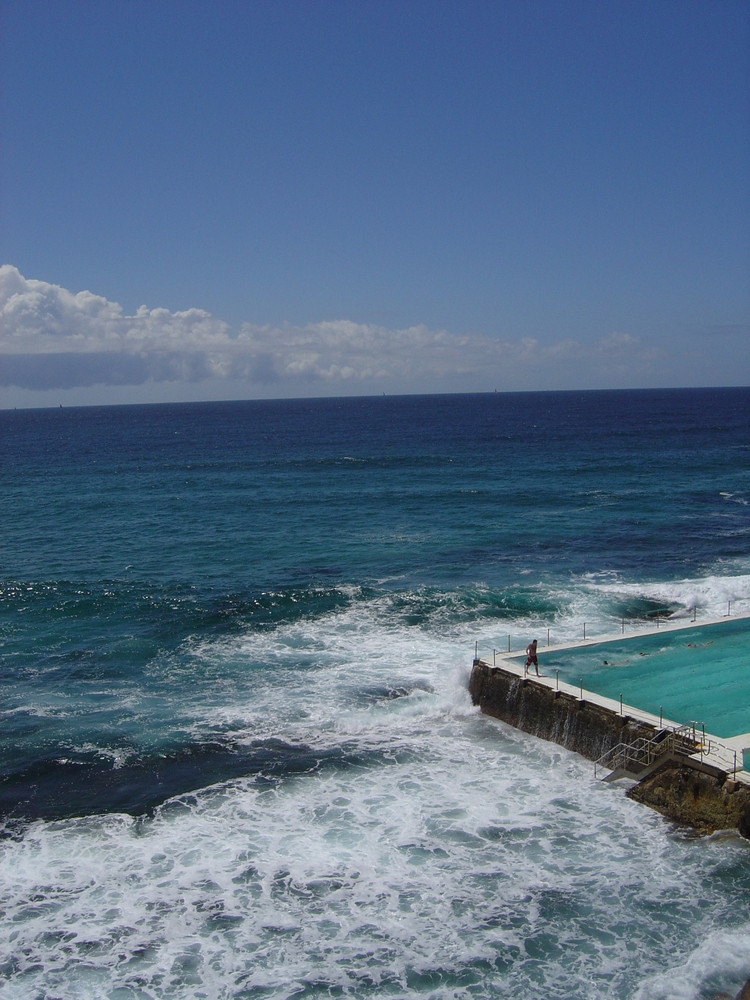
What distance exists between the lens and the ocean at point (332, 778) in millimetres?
14641

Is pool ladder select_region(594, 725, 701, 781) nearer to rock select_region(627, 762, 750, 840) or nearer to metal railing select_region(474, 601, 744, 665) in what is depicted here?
rock select_region(627, 762, 750, 840)

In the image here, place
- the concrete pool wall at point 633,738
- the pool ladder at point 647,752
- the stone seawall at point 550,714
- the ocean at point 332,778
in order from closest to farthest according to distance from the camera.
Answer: the ocean at point 332,778, the concrete pool wall at point 633,738, the pool ladder at point 647,752, the stone seawall at point 550,714

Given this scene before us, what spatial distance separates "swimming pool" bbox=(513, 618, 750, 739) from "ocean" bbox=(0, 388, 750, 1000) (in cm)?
277

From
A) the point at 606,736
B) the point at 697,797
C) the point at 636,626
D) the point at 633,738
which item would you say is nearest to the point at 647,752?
the point at 633,738

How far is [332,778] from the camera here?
2145 centimetres

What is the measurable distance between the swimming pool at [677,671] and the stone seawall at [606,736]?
1175 millimetres

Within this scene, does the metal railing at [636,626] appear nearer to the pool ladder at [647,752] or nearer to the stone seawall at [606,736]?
the stone seawall at [606,736]

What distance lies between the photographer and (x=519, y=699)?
24.2 m

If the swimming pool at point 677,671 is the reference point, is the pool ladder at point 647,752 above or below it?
below

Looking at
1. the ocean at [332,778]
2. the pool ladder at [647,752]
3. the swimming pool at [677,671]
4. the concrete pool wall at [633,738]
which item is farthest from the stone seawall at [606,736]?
the swimming pool at [677,671]

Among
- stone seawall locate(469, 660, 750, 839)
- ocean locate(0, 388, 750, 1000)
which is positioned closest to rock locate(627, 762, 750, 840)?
stone seawall locate(469, 660, 750, 839)

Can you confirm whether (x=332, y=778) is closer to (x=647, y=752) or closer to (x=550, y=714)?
(x=550, y=714)

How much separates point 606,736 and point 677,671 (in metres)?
4.48

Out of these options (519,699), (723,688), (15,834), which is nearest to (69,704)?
(15,834)
